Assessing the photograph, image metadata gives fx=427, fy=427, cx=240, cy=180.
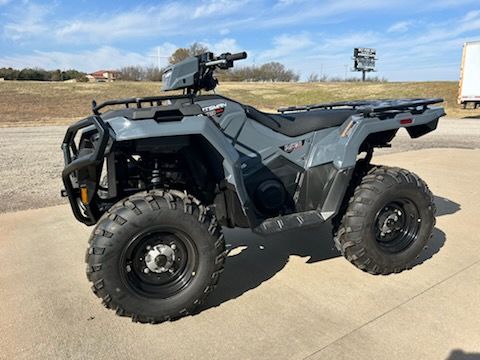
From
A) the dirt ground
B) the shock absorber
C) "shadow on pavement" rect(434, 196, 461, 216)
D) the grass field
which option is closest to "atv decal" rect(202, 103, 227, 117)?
the shock absorber

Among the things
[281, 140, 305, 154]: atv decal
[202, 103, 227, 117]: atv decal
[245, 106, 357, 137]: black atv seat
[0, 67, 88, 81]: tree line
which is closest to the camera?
[202, 103, 227, 117]: atv decal

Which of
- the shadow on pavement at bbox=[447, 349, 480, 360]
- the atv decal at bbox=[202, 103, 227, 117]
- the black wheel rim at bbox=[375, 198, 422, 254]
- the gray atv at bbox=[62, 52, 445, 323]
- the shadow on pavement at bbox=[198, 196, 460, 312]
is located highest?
the atv decal at bbox=[202, 103, 227, 117]

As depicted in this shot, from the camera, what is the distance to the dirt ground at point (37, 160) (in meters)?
5.97

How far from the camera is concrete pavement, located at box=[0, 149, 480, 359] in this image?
253 centimetres

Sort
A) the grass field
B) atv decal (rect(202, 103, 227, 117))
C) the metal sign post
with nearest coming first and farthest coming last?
atv decal (rect(202, 103, 227, 117)) → the grass field → the metal sign post

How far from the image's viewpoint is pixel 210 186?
321 centimetres

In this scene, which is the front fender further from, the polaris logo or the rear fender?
the rear fender

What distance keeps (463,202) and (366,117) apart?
286cm

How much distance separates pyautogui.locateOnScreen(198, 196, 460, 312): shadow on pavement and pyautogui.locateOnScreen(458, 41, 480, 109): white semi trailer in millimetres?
19730

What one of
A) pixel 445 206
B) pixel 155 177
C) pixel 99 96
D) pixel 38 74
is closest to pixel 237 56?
pixel 155 177

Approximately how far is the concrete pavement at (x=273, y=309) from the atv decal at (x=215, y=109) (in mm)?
1328

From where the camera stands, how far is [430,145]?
11219mm

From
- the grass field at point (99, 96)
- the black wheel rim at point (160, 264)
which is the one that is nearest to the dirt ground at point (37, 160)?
the black wheel rim at point (160, 264)

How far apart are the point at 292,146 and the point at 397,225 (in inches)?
44.1
